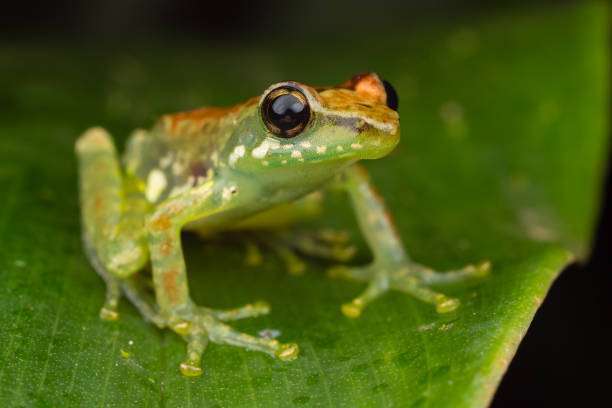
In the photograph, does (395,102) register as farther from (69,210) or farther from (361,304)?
(69,210)

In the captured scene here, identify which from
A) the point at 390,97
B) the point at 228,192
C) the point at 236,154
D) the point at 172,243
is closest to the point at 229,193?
the point at 228,192

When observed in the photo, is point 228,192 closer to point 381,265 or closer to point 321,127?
point 321,127

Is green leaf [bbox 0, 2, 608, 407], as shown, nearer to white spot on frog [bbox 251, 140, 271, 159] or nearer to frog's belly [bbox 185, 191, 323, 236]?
frog's belly [bbox 185, 191, 323, 236]

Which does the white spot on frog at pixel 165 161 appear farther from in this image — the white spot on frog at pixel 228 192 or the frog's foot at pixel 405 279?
the frog's foot at pixel 405 279

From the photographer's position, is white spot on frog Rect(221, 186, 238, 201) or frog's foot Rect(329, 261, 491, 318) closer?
frog's foot Rect(329, 261, 491, 318)

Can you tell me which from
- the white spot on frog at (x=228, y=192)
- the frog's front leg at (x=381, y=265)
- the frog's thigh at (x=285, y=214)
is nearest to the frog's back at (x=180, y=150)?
the white spot on frog at (x=228, y=192)

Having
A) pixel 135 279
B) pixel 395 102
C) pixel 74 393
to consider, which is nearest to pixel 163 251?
pixel 135 279

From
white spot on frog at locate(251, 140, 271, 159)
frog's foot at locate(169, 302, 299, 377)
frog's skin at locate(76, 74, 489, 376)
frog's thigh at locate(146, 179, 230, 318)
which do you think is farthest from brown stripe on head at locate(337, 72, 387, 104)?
frog's foot at locate(169, 302, 299, 377)
